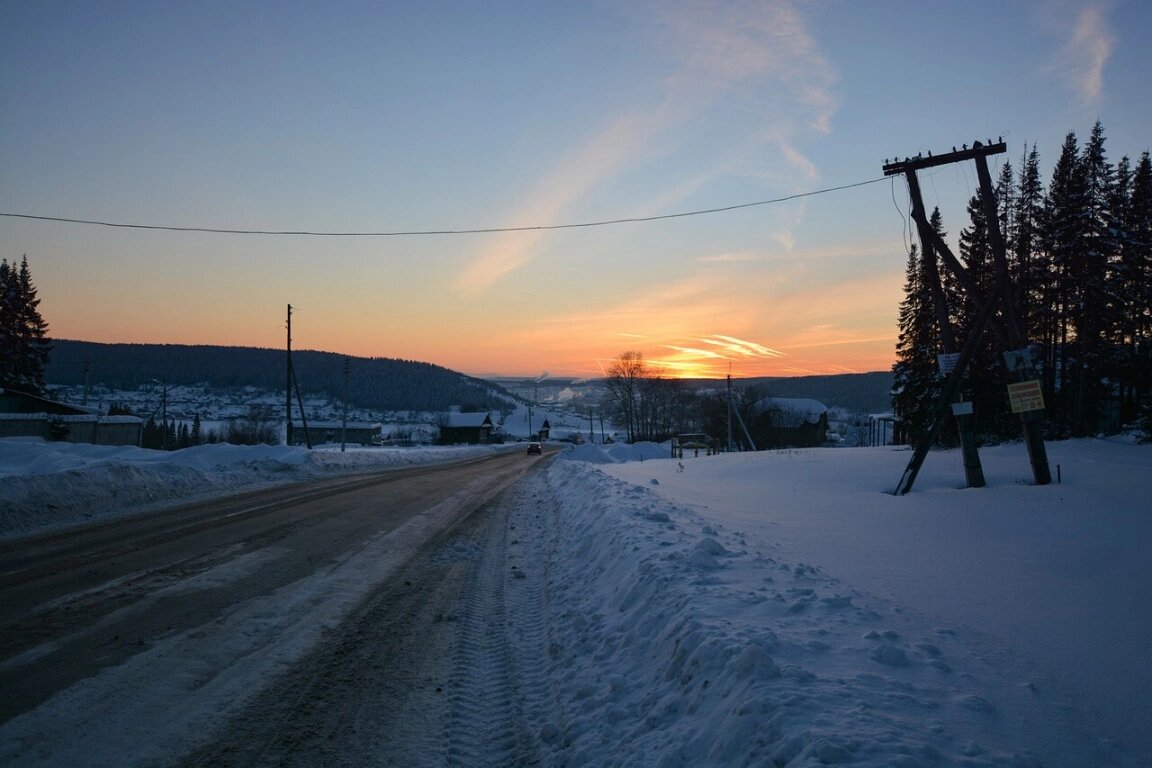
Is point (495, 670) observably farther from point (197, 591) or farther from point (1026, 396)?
point (1026, 396)

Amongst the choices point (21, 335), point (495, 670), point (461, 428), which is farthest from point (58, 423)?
point (461, 428)

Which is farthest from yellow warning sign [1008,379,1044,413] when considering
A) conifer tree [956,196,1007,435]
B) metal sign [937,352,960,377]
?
conifer tree [956,196,1007,435]

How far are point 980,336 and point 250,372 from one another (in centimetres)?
15278

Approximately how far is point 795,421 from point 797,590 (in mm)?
80935

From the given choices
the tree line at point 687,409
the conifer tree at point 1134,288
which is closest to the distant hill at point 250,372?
the tree line at point 687,409

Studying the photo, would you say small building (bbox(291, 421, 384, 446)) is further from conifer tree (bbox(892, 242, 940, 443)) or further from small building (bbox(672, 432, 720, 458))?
conifer tree (bbox(892, 242, 940, 443))

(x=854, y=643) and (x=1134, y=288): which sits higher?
(x=1134, y=288)

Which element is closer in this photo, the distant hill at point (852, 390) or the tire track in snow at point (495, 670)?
the tire track in snow at point (495, 670)

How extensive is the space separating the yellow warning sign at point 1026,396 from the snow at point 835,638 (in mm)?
1488

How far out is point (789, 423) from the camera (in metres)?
82.1

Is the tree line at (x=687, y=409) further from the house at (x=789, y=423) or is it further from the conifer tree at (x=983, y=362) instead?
the conifer tree at (x=983, y=362)

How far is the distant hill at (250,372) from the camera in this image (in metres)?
120

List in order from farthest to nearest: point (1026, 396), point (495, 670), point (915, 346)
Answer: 1. point (915, 346)
2. point (1026, 396)
3. point (495, 670)

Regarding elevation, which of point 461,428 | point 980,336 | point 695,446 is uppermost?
point 980,336
